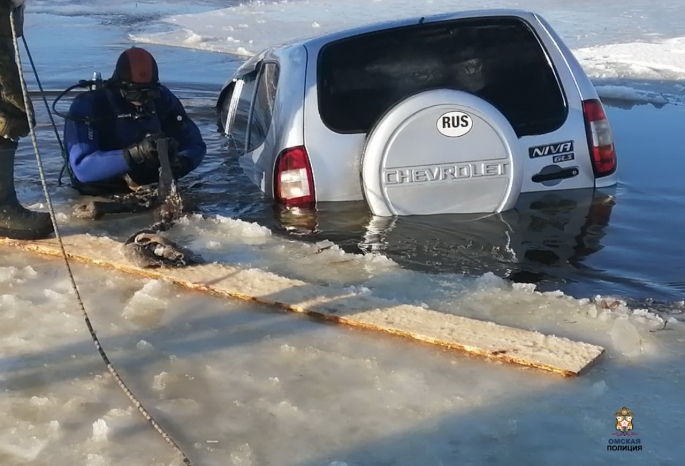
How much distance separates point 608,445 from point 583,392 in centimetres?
36

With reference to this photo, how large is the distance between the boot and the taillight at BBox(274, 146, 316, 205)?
1.50 metres

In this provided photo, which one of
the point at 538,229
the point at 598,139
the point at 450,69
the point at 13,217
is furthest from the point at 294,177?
the point at 598,139

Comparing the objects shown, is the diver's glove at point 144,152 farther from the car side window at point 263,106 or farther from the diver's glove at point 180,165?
the car side window at point 263,106

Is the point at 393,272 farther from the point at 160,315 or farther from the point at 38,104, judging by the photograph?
the point at 38,104

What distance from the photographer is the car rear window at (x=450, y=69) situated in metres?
5.59

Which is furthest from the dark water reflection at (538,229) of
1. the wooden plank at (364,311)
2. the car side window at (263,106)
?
the wooden plank at (364,311)

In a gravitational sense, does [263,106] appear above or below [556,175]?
above

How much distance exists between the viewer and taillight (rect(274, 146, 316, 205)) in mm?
5570

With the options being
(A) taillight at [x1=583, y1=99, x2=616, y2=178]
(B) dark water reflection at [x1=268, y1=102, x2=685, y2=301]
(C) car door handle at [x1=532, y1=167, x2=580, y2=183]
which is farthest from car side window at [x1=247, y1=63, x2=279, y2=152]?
(A) taillight at [x1=583, y1=99, x2=616, y2=178]

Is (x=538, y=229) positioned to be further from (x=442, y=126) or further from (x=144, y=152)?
(x=144, y=152)

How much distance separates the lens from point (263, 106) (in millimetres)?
6312

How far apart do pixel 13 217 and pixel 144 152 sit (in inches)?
38.5

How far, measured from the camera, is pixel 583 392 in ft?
11.4

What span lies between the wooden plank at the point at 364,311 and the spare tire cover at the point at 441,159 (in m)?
1.14
